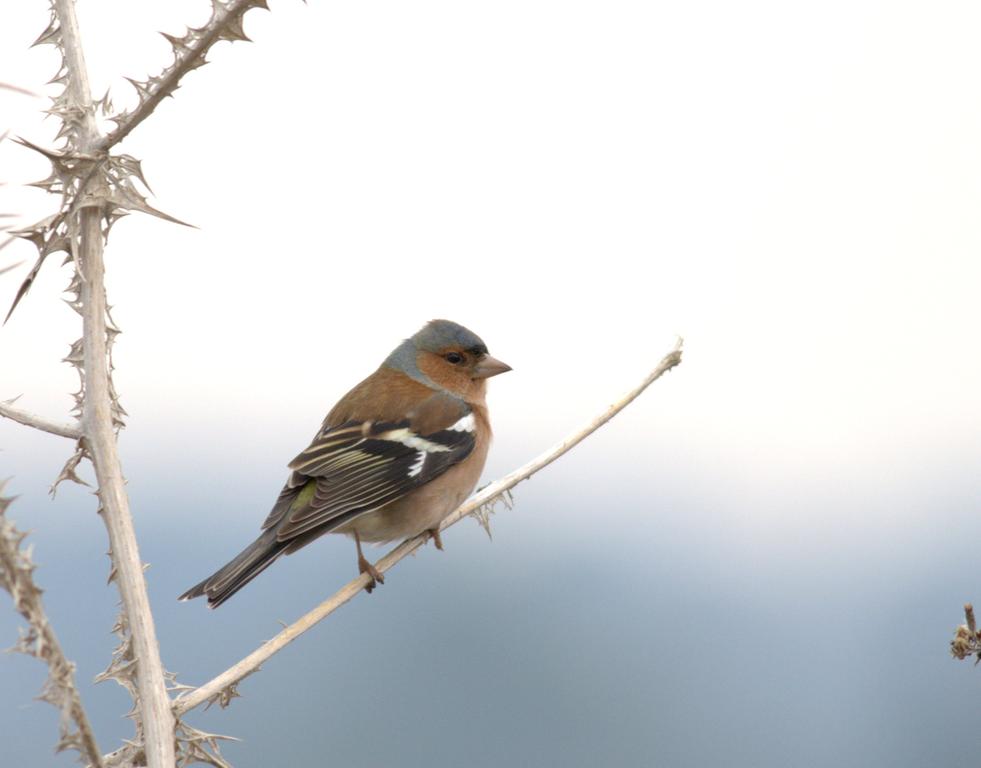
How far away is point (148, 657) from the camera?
2555 millimetres

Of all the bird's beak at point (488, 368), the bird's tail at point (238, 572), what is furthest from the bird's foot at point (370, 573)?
the bird's beak at point (488, 368)

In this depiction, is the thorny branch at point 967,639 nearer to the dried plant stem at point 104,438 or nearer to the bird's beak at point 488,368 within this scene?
the dried plant stem at point 104,438

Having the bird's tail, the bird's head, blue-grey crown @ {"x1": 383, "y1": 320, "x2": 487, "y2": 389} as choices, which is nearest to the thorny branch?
the bird's tail

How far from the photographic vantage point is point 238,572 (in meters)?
5.09

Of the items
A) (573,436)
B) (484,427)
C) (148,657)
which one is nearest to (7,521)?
(148,657)

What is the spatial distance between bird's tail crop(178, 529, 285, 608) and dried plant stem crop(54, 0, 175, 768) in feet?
6.39

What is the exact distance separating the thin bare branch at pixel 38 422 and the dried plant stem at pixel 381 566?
2.24 feet

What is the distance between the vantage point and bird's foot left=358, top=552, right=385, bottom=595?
5.54 metres

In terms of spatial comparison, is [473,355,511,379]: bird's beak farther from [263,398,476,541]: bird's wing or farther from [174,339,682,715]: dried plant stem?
[174,339,682,715]: dried plant stem

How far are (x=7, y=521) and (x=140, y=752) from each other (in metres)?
0.84

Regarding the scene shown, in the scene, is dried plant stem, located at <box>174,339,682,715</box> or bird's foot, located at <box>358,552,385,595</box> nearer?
dried plant stem, located at <box>174,339,682,715</box>

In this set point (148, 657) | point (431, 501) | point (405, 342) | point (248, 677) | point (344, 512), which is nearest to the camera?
point (148, 657)

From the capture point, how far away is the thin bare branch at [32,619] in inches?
75.6

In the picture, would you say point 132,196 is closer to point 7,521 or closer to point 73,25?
point 73,25
